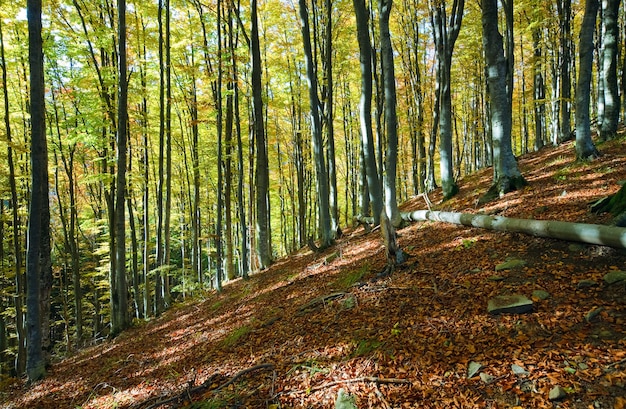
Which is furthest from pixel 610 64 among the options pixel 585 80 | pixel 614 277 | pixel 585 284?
pixel 585 284

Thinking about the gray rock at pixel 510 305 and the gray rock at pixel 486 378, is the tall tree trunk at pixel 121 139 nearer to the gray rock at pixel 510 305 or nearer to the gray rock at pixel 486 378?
the gray rock at pixel 510 305

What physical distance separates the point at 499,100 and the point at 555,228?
3928mm

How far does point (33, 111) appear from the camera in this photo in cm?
678

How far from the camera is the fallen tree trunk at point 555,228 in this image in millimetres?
3748

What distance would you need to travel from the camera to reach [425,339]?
366cm

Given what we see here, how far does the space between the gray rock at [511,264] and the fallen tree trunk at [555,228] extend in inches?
22.8

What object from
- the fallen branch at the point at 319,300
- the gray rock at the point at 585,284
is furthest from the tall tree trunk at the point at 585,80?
the fallen branch at the point at 319,300

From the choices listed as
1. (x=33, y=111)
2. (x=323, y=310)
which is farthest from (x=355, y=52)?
(x=323, y=310)

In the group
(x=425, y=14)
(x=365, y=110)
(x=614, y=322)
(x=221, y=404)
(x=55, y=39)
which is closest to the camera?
(x=614, y=322)

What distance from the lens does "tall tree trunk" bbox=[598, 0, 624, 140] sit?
8750 millimetres

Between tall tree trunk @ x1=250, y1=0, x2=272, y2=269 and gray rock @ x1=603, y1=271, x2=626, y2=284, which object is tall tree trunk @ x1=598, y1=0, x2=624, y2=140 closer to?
gray rock @ x1=603, y1=271, x2=626, y2=284

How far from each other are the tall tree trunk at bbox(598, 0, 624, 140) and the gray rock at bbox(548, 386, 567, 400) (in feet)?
32.8

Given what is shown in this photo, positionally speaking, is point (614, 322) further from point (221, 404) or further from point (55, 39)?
point (55, 39)

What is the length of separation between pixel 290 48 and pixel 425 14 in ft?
21.7
